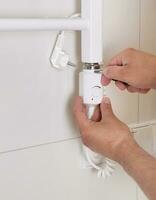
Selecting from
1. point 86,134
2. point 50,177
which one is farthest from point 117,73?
point 50,177

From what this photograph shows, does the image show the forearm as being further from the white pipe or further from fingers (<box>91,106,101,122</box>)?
the white pipe

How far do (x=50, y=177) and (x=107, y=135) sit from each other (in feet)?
0.56

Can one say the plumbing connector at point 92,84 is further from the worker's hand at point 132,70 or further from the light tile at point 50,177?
the light tile at point 50,177

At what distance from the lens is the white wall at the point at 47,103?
29.1 inches

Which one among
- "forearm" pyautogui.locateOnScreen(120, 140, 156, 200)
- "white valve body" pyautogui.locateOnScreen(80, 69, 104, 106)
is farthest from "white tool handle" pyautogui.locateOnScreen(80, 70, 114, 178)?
"forearm" pyautogui.locateOnScreen(120, 140, 156, 200)

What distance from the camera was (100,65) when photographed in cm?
77

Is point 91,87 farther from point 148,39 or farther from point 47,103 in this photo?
point 148,39

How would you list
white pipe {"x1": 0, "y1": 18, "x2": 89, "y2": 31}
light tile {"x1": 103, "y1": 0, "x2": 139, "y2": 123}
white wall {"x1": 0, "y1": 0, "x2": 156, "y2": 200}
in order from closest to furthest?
white pipe {"x1": 0, "y1": 18, "x2": 89, "y2": 31}
white wall {"x1": 0, "y1": 0, "x2": 156, "y2": 200}
light tile {"x1": 103, "y1": 0, "x2": 139, "y2": 123}

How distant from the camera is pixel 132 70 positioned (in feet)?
2.54

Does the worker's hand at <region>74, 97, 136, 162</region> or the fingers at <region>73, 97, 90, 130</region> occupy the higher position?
the fingers at <region>73, 97, 90, 130</region>

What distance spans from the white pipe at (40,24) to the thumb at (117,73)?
0.09 meters

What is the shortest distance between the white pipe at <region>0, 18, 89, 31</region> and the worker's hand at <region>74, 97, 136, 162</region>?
0.17 meters

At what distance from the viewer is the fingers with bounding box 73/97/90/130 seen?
0.76 m

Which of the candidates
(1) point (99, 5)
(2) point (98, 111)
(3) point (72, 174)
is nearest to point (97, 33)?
(1) point (99, 5)
